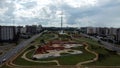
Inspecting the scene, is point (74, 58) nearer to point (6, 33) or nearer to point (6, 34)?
point (6, 33)

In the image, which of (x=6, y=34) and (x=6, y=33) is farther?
(x=6, y=34)

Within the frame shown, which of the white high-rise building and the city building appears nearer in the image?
the city building

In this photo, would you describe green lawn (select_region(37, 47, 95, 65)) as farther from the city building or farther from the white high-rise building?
the white high-rise building

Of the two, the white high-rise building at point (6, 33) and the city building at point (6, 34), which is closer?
the city building at point (6, 34)

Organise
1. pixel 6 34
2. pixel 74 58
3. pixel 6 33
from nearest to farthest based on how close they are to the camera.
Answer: pixel 74 58
pixel 6 33
pixel 6 34

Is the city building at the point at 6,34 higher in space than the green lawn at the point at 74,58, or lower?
higher

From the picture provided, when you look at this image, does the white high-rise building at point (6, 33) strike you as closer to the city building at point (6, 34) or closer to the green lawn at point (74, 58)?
the city building at point (6, 34)

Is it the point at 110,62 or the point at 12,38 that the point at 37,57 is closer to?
the point at 110,62

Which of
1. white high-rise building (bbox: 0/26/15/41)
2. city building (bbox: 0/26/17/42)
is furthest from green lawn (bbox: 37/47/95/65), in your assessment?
white high-rise building (bbox: 0/26/15/41)

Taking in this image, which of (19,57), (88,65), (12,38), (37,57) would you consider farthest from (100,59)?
(12,38)

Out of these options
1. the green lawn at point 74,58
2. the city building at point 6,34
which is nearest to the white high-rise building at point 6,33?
the city building at point 6,34

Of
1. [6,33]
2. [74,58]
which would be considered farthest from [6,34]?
[74,58]

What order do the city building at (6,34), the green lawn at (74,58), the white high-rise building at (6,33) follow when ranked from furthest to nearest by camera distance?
1. the white high-rise building at (6,33)
2. the city building at (6,34)
3. the green lawn at (74,58)
